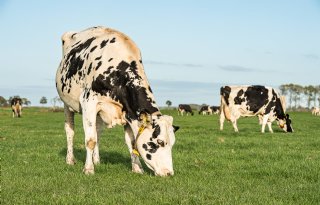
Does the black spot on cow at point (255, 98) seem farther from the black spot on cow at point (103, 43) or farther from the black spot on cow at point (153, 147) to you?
the black spot on cow at point (153, 147)

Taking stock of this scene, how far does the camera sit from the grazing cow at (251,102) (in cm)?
2975

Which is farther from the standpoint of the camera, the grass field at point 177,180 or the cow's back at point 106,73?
the cow's back at point 106,73

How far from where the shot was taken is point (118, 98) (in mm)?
10391

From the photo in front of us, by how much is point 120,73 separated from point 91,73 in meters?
0.91

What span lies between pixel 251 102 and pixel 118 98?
20.6 m

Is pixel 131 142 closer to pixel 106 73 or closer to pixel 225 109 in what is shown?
pixel 106 73

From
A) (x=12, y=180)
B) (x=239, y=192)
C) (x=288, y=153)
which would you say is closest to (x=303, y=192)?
(x=239, y=192)

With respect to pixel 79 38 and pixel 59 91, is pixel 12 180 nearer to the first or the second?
pixel 59 91

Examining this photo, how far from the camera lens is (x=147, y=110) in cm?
985

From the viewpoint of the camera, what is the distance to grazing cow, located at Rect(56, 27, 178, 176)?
9.48m

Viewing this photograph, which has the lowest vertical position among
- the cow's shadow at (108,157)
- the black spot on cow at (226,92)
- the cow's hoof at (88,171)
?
the cow's shadow at (108,157)

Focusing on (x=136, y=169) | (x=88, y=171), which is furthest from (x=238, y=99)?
(x=88, y=171)

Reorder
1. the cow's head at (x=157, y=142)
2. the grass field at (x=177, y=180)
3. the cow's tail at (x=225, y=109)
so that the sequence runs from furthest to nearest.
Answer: the cow's tail at (x=225, y=109), the cow's head at (x=157, y=142), the grass field at (x=177, y=180)

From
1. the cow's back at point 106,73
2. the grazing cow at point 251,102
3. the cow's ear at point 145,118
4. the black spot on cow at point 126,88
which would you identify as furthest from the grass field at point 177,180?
the grazing cow at point 251,102
